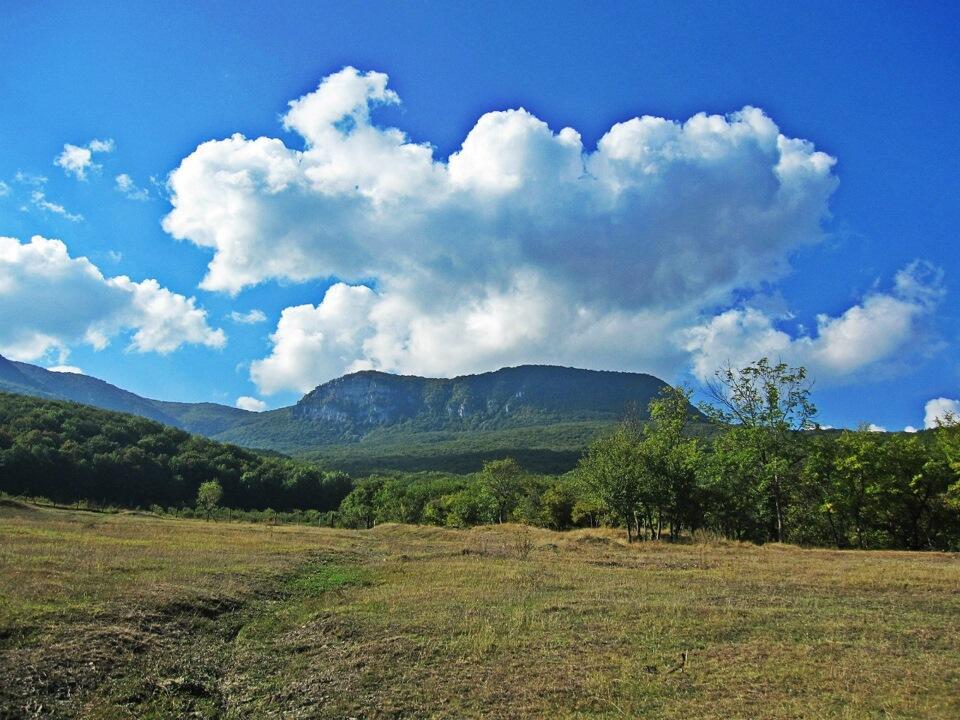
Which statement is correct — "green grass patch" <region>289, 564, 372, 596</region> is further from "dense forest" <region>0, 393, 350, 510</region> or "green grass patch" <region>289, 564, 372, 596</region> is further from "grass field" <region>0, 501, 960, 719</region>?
"dense forest" <region>0, 393, 350, 510</region>

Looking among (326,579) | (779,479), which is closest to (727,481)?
(779,479)

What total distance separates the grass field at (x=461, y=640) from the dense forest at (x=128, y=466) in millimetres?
81629

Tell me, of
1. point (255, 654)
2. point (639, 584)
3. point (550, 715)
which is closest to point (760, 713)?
point (550, 715)

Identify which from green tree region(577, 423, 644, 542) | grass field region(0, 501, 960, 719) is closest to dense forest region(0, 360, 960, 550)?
green tree region(577, 423, 644, 542)

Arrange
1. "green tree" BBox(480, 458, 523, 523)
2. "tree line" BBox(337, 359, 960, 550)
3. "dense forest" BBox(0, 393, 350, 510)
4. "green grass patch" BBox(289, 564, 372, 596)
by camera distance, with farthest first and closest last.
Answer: "dense forest" BBox(0, 393, 350, 510) → "green tree" BBox(480, 458, 523, 523) → "tree line" BBox(337, 359, 960, 550) → "green grass patch" BBox(289, 564, 372, 596)

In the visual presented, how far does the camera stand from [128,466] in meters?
108

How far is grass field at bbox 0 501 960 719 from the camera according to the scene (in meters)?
11.9

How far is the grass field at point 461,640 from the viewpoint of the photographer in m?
11.9

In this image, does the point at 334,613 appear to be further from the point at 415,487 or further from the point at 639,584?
the point at 415,487

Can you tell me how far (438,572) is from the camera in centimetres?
2948

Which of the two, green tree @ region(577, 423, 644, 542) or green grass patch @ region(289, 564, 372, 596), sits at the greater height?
green tree @ region(577, 423, 644, 542)

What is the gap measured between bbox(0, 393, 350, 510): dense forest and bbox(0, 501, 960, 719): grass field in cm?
8163

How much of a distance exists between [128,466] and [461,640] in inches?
4385

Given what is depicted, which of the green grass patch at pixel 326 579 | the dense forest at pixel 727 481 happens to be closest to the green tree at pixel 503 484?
the dense forest at pixel 727 481
